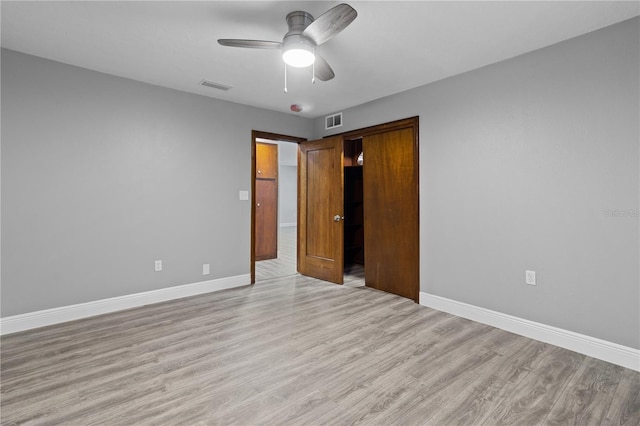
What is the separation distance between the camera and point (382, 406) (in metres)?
1.84

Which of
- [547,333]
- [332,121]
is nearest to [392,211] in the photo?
[332,121]

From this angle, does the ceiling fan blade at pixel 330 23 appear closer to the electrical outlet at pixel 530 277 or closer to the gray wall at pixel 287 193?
the electrical outlet at pixel 530 277

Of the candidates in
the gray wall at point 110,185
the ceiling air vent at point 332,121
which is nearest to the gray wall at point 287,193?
the ceiling air vent at point 332,121

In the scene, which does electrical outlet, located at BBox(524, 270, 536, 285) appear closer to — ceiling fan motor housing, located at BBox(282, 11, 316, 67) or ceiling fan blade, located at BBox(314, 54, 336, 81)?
ceiling fan blade, located at BBox(314, 54, 336, 81)

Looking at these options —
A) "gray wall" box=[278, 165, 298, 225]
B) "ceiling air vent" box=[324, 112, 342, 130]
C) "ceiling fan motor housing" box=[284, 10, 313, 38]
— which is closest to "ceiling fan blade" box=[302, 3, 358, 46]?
"ceiling fan motor housing" box=[284, 10, 313, 38]

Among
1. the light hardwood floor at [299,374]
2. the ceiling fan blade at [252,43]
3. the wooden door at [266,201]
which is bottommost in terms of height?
the light hardwood floor at [299,374]

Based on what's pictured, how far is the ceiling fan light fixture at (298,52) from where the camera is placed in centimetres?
217

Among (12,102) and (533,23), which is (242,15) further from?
(12,102)

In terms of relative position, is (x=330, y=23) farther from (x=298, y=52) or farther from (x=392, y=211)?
(x=392, y=211)

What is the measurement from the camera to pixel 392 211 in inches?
155

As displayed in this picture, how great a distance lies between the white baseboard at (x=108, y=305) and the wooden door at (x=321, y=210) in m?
1.05

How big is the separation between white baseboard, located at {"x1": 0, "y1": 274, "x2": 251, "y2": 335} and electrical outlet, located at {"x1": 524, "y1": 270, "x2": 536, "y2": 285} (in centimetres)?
328

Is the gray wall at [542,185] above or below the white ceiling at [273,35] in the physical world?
below

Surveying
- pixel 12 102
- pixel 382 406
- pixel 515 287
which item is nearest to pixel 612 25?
pixel 515 287
